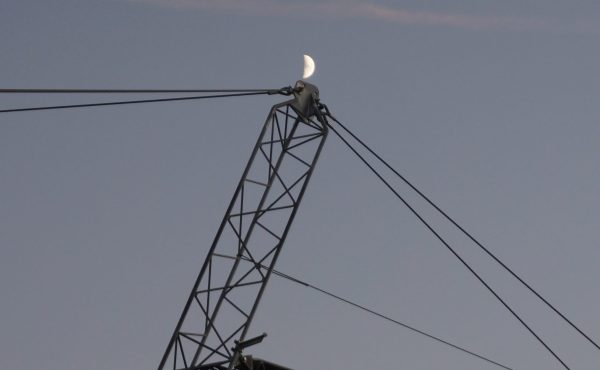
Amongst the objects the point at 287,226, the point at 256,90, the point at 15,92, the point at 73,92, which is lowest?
the point at 15,92

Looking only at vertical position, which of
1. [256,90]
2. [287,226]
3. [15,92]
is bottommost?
[15,92]

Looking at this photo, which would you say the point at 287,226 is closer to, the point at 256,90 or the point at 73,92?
the point at 256,90

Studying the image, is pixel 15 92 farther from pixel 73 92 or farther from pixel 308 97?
pixel 308 97

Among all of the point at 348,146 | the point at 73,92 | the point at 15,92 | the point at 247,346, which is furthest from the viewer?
the point at 348,146

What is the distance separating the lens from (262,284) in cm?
2619

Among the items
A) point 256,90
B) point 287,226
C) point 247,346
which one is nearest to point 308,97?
point 256,90

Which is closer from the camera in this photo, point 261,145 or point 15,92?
point 15,92

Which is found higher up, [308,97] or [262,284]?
[308,97]

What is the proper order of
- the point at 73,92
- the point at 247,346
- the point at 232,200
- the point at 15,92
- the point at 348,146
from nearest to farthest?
the point at 15,92
the point at 73,92
the point at 247,346
the point at 232,200
the point at 348,146

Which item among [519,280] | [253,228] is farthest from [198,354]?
[519,280]

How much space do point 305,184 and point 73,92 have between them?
716cm

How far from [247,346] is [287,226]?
3309mm

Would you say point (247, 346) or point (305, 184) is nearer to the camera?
point (247, 346)

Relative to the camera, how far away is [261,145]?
2689 centimetres
